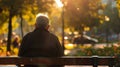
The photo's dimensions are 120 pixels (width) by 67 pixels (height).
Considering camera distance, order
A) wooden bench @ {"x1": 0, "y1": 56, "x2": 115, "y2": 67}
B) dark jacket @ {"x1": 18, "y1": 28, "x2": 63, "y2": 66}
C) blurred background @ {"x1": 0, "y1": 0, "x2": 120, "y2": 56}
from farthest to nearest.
A: blurred background @ {"x1": 0, "y1": 0, "x2": 120, "y2": 56} → wooden bench @ {"x1": 0, "y1": 56, "x2": 115, "y2": 67} → dark jacket @ {"x1": 18, "y1": 28, "x2": 63, "y2": 66}

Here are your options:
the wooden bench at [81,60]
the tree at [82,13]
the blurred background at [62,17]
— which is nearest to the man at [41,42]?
the wooden bench at [81,60]

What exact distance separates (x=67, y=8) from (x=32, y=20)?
795 centimetres

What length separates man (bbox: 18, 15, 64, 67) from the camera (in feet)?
26.5

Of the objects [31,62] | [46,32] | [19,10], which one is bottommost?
[31,62]

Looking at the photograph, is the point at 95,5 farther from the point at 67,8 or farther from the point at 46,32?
the point at 46,32

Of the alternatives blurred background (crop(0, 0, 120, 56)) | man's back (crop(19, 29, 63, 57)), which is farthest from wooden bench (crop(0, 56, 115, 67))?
blurred background (crop(0, 0, 120, 56))

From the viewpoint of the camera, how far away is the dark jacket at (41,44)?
317 inches

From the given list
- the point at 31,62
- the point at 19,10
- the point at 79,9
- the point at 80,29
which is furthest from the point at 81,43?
the point at 31,62

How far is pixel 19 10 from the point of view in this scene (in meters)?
32.1

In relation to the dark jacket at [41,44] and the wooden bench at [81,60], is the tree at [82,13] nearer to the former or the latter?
the wooden bench at [81,60]

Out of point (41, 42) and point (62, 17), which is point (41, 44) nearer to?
point (41, 42)

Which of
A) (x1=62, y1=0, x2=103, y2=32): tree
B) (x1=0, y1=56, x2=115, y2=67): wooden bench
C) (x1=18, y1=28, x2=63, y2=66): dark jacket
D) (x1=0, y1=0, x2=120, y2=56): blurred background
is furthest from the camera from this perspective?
(x1=62, y1=0, x2=103, y2=32): tree

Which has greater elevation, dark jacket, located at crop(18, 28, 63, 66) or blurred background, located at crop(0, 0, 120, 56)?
blurred background, located at crop(0, 0, 120, 56)

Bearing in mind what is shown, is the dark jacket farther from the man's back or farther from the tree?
the tree
